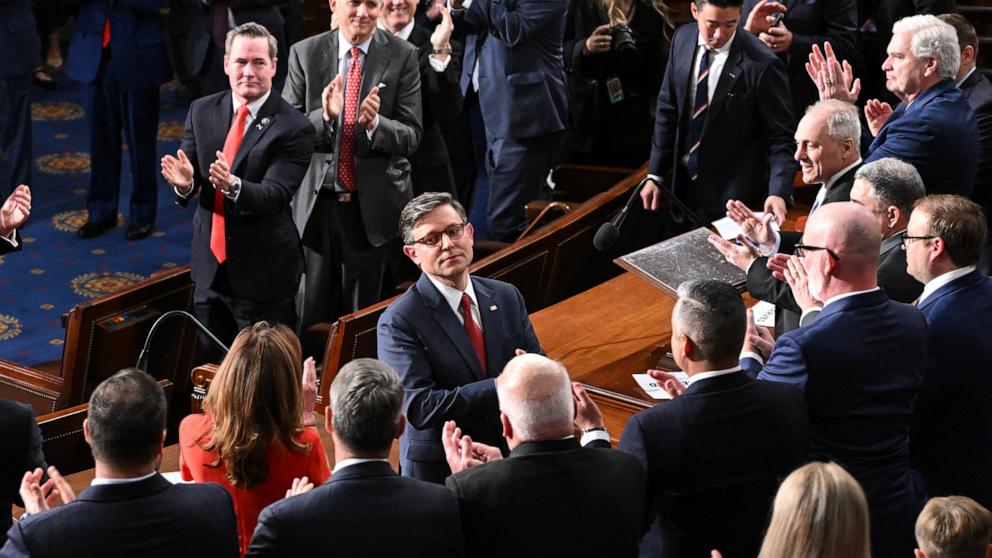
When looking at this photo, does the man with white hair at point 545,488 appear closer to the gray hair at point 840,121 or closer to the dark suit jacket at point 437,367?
the dark suit jacket at point 437,367

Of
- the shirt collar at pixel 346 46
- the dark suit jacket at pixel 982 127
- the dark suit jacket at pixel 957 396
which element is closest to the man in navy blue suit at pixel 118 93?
the shirt collar at pixel 346 46

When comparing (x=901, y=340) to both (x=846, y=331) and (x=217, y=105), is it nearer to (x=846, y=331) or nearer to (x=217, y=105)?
(x=846, y=331)

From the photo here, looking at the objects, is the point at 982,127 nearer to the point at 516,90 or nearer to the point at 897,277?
the point at 897,277

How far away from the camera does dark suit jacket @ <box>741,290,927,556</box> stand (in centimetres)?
333

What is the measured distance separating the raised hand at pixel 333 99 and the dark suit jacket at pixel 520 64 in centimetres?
123

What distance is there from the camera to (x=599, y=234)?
4406mm

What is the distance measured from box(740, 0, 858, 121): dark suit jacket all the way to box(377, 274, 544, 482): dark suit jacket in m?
2.93

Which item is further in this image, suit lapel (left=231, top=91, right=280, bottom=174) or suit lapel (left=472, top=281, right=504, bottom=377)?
suit lapel (left=231, top=91, right=280, bottom=174)

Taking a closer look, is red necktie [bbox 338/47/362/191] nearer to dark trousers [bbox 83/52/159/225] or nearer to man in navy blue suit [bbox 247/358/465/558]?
dark trousers [bbox 83/52/159/225]

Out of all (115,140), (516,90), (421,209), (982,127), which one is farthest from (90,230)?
(982,127)

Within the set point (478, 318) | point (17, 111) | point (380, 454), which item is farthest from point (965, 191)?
point (17, 111)

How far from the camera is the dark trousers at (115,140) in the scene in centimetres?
717

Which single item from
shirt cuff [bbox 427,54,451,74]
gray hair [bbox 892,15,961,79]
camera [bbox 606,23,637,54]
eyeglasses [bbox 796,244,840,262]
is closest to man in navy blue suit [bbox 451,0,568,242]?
camera [bbox 606,23,637,54]

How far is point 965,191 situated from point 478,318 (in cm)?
208
